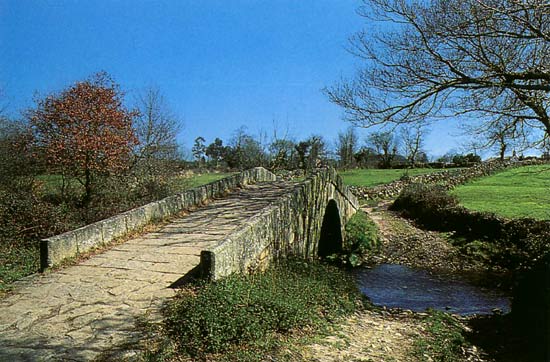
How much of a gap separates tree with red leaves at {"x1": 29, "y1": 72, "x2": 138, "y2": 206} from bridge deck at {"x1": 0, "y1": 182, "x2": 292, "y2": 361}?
623 centimetres

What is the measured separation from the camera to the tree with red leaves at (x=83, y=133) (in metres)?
12.7

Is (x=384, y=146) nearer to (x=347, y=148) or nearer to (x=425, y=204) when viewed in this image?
(x=347, y=148)

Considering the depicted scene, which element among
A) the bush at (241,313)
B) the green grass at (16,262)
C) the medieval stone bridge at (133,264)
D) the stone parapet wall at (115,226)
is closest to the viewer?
the medieval stone bridge at (133,264)

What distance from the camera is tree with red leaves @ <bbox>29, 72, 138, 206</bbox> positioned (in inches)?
499

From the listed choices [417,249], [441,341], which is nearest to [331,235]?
[417,249]

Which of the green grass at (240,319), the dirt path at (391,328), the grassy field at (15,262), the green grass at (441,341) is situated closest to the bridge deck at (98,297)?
the green grass at (240,319)

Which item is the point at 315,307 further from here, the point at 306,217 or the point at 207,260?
the point at 306,217

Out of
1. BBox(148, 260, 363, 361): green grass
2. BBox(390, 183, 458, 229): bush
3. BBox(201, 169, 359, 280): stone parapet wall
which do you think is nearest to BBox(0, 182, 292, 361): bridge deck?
BBox(148, 260, 363, 361): green grass

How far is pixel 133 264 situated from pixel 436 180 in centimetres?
2518

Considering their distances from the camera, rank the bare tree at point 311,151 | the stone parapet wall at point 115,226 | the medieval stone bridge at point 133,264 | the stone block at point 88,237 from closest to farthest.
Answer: the medieval stone bridge at point 133,264 < the stone parapet wall at point 115,226 < the stone block at point 88,237 < the bare tree at point 311,151

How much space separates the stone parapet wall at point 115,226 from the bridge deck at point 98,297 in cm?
29

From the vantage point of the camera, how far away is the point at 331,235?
49.4 feet

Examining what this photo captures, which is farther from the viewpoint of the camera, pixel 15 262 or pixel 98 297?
pixel 15 262

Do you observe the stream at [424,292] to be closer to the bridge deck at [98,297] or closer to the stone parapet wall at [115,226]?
the bridge deck at [98,297]
